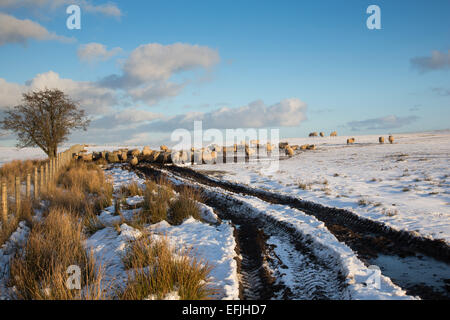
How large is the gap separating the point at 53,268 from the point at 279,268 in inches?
132

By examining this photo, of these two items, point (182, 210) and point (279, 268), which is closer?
point (279, 268)

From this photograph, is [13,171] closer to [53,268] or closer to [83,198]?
[83,198]

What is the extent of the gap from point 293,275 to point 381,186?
879 cm

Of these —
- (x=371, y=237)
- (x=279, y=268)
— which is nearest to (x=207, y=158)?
(x=371, y=237)

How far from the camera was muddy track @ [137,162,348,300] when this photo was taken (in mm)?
3752

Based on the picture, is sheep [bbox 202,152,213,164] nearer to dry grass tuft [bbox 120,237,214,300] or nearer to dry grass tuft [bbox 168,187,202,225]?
dry grass tuft [bbox 168,187,202,225]

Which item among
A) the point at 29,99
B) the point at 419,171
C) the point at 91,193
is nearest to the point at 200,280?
the point at 91,193

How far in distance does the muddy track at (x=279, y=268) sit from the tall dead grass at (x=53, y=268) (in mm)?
2130

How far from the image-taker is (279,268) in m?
4.49

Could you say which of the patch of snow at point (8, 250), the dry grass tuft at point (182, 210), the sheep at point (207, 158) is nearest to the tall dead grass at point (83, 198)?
the patch of snow at point (8, 250)

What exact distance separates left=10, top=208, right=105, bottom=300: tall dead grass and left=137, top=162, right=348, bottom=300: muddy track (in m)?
2.13

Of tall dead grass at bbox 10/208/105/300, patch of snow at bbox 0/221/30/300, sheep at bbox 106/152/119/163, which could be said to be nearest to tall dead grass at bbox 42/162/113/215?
patch of snow at bbox 0/221/30/300

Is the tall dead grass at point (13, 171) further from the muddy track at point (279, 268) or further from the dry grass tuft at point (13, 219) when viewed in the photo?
the muddy track at point (279, 268)
